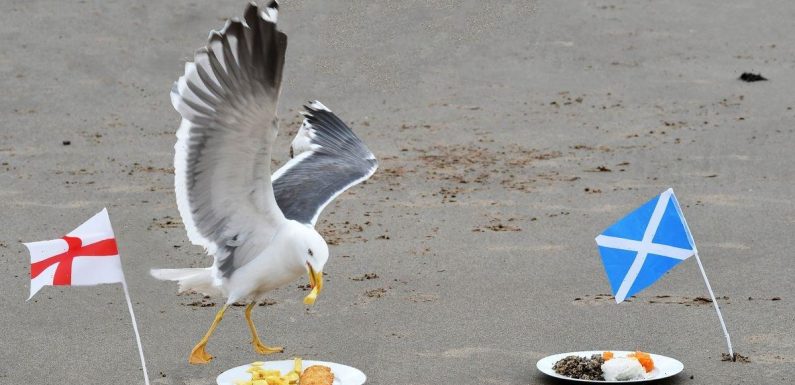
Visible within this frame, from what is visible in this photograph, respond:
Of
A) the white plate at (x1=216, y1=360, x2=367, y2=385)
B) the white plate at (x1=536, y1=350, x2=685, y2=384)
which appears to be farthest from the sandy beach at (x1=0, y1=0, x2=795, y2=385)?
the white plate at (x1=216, y1=360, x2=367, y2=385)

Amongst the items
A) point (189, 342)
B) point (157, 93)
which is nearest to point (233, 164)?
point (189, 342)

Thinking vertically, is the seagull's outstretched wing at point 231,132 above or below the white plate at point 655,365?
above

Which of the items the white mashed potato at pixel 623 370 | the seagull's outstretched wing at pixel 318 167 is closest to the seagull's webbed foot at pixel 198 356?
the seagull's outstretched wing at pixel 318 167

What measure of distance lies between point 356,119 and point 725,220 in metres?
6.66

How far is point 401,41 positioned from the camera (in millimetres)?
20672

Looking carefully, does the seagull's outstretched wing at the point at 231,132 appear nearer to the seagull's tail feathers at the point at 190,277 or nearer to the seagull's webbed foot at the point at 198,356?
the seagull's tail feathers at the point at 190,277

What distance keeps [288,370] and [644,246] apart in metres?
2.51

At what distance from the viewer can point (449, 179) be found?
15023mm

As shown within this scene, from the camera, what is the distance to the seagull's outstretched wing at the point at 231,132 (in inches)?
271

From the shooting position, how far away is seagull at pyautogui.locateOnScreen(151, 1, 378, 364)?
273 inches

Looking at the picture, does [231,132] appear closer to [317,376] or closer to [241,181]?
[241,181]

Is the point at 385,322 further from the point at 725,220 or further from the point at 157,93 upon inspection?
the point at 157,93

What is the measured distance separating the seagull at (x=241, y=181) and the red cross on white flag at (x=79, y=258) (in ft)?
1.67

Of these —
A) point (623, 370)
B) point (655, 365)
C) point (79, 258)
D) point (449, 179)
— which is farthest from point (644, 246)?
point (449, 179)
